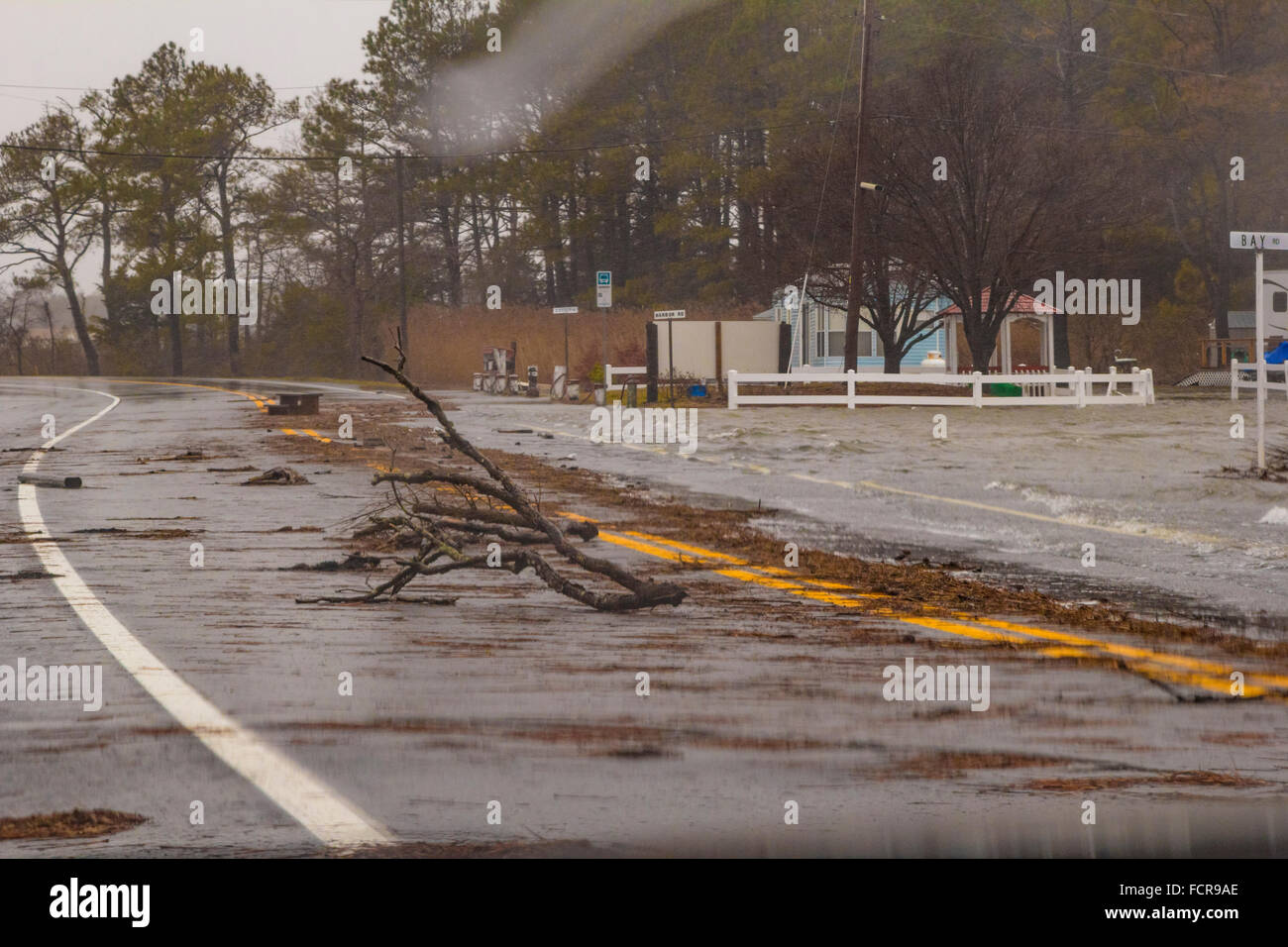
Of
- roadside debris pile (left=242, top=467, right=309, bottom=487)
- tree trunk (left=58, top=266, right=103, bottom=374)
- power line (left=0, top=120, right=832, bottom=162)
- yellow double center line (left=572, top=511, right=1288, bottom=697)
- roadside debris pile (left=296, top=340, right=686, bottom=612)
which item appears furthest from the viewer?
tree trunk (left=58, top=266, right=103, bottom=374)

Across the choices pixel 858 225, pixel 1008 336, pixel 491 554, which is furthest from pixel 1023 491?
pixel 1008 336

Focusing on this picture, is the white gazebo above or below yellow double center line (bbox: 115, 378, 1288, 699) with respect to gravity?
above

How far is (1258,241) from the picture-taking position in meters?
17.8

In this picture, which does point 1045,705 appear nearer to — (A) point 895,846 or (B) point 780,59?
(A) point 895,846

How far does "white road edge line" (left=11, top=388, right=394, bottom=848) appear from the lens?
5.18m

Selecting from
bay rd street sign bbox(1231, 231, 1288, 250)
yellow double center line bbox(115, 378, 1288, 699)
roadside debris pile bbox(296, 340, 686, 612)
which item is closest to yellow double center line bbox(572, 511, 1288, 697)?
yellow double center line bbox(115, 378, 1288, 699)

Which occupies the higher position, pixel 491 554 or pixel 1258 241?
pixel 1258 241

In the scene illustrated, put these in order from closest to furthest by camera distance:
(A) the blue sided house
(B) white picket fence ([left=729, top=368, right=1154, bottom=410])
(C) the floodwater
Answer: (C) the floodwater < (B) white picket fence ([left=729, top=368, right=1154, bottom=410]) < (A) the blue sided house

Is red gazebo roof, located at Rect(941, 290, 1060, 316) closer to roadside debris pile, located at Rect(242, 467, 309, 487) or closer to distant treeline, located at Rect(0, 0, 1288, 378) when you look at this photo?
distant treeline, located at Rect(0, 0, 1288, 378)

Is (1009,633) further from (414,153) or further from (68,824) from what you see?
(414,153)

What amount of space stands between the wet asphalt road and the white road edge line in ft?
0.17

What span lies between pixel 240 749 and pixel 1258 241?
47.6ft

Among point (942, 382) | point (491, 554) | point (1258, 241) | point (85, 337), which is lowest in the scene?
point (491, 554)
